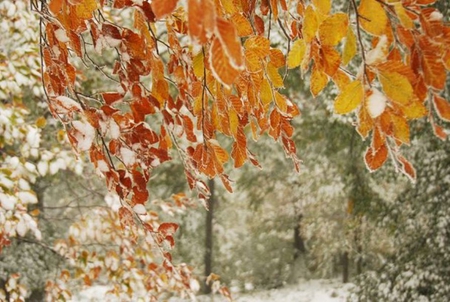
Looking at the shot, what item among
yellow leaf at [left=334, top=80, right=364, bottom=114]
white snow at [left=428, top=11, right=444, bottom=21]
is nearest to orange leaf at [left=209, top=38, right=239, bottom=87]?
yellow leaf at [left=334, top=80, right=364, bottom=114]

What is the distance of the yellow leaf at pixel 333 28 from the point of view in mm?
871

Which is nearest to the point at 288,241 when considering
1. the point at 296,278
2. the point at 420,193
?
the point at 296,278

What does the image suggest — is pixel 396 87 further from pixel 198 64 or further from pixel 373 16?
pixel 198 64

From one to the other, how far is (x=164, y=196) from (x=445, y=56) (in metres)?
12.3

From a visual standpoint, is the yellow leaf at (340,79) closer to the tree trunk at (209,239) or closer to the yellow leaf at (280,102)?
the yellow leaf at (280,102)

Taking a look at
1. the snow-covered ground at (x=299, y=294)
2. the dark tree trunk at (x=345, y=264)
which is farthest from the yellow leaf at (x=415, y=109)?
the dark tree trunk at (x=345, y=264)

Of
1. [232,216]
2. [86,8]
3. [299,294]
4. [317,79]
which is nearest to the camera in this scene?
[317,79]

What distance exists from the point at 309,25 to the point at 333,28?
0.05 meters

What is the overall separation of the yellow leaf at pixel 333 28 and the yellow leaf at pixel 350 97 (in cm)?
11

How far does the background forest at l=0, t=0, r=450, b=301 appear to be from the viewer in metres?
3.39

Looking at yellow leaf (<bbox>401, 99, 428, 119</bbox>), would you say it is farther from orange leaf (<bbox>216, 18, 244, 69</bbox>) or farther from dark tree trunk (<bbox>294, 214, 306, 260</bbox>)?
dark tree trunk (<bbox>294, 214, 306, 260</bbox>)

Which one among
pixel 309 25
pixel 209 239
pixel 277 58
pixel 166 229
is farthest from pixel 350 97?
pixel 209 239

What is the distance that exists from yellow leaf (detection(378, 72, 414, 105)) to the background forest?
78 centimetres

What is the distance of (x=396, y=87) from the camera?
30.2 inches
